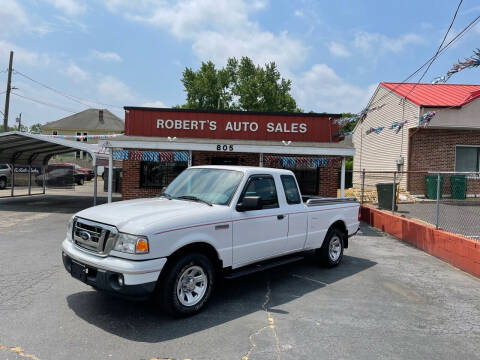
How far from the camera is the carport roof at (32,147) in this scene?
15.0 meters

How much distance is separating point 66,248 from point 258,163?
9936 millimetres

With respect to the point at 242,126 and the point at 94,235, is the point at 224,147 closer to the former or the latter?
the point at 242,126

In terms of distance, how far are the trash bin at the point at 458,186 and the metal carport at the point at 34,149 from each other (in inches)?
590

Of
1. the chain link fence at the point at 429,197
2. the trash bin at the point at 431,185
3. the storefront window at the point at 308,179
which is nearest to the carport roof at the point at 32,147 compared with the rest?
the storefront window at the point at 308,179

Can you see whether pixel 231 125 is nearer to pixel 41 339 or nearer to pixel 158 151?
pixel 158 151

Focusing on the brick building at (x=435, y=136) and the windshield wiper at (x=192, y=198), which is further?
the brick building at (x=435, y=136)

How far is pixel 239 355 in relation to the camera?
3.53 m

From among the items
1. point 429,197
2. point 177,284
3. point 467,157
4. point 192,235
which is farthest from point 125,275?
point 467,157

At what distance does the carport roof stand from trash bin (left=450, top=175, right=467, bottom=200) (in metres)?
15.0

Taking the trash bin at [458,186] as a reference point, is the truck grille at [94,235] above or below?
below

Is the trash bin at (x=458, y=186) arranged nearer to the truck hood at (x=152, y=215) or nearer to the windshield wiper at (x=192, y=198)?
the windshield wiper at (x=192, y=198)

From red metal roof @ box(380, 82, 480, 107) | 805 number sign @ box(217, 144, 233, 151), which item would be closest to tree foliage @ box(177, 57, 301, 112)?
red metal roof @ box(380, 82, 480, 107)

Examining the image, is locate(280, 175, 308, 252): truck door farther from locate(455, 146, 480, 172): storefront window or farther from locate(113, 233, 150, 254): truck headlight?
locate(455, 146, 480, 172): storefront window

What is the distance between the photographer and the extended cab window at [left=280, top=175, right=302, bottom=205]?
587 centimetres
